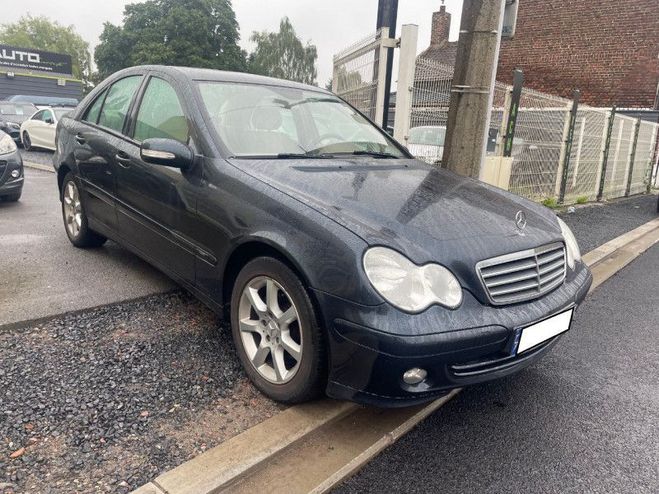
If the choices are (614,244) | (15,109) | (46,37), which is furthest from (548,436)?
(46,37)

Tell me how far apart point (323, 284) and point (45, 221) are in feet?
15.7

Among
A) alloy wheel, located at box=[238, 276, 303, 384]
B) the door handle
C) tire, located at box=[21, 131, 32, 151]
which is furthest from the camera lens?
tire, located at box=[21, 131, 32, 151]

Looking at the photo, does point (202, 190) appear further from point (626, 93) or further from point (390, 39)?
point (626, 93)

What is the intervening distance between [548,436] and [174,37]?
4483cm

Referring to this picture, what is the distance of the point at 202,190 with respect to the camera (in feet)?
9.42

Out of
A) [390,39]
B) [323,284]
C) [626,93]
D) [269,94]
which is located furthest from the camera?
[626,93]

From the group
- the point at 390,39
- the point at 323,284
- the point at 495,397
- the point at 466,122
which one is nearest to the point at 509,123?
the point at 390,39

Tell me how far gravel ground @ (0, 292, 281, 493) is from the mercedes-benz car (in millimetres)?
278

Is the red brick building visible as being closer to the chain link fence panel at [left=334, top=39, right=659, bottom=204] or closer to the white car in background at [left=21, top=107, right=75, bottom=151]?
the chain link fence panel at [left=334, top=39, right=659, bottom=204]

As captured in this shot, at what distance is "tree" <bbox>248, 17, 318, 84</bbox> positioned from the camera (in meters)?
50.3

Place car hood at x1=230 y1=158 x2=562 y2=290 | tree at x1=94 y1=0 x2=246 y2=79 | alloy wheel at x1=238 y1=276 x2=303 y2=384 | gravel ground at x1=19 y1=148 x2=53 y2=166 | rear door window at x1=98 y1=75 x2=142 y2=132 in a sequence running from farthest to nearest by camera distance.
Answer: tree at x1=94 y1=0 x2=246 y2=79
gravel ground at x1=19 y1=148 x2=53 y2=166
rear door window at x1=98 y1=75 x2=142 y2=132
alloy wheel at x1=238 y1=276 x2=303 y2=384
car hood at x1=230 y1=158 x2=562 y2=290

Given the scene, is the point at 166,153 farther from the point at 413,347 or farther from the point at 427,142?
the point at 427,142

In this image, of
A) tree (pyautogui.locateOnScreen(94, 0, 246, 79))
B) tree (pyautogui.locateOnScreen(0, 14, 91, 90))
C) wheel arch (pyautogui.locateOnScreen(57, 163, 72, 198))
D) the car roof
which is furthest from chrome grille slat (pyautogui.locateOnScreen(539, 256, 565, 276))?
tree (pyautogui.locateOnScreen(0, 14, 91, 90))

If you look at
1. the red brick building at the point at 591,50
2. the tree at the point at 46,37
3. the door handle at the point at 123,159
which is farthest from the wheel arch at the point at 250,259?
the tree at the point at 46,37
